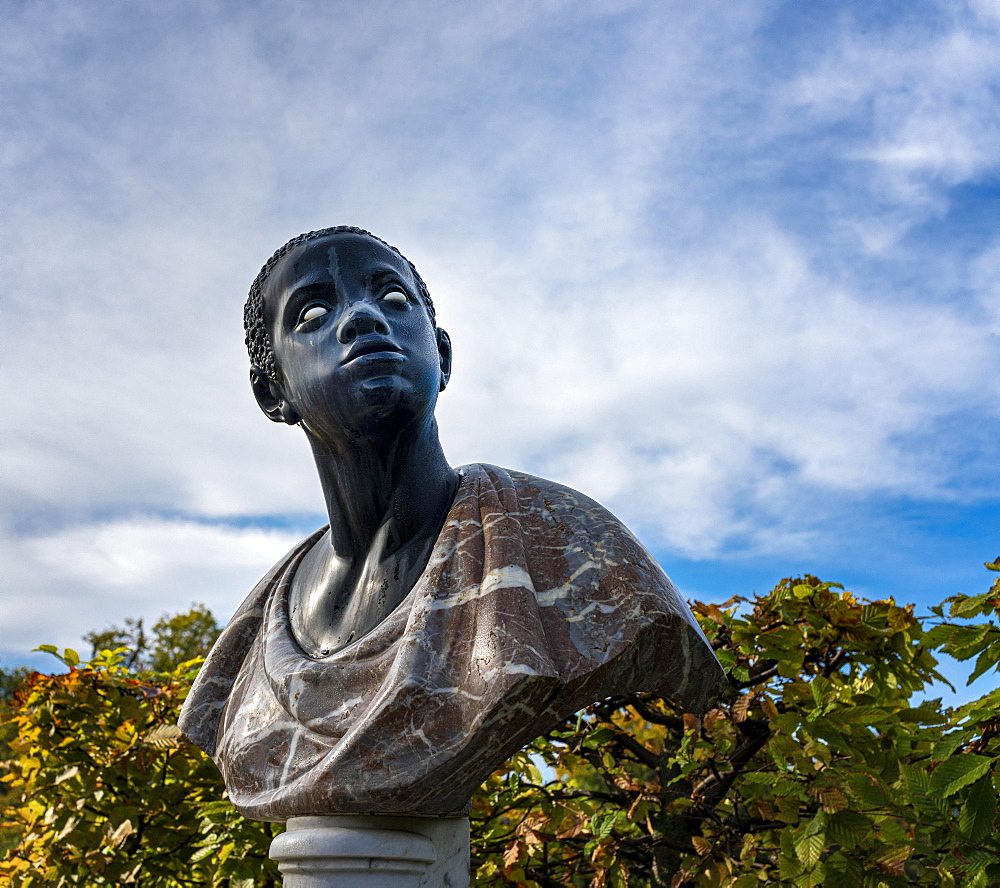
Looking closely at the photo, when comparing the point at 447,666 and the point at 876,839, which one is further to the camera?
the point at 876,839

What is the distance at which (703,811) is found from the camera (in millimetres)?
3285

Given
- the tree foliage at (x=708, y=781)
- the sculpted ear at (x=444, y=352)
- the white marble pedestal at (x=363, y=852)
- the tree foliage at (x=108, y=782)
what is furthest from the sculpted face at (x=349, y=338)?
the tree foliage at (x=108, y=782)

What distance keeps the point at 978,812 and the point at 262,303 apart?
2.40 meters

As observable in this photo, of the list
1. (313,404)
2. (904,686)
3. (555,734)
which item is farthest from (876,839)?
(313,404)

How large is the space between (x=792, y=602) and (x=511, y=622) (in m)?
1.47

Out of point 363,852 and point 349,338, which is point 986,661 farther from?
point 349,338

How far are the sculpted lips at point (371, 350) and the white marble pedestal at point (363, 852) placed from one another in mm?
1143

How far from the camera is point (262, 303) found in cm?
273

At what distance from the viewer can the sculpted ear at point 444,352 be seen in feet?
9.55

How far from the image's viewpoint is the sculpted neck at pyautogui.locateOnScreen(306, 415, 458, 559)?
254cm

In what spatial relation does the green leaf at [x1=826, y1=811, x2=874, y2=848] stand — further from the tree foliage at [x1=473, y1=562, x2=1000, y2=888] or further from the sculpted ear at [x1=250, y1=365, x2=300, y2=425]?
the sculpted ear at [x1=250, y1=365, x2=300, y2=425]

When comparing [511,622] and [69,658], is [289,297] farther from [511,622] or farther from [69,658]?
[69,658]

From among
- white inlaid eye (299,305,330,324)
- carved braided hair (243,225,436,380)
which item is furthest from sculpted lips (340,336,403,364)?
carved braided hair (243,225,436,380)

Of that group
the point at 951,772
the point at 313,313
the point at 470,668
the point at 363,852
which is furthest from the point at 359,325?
the point at 951,772
